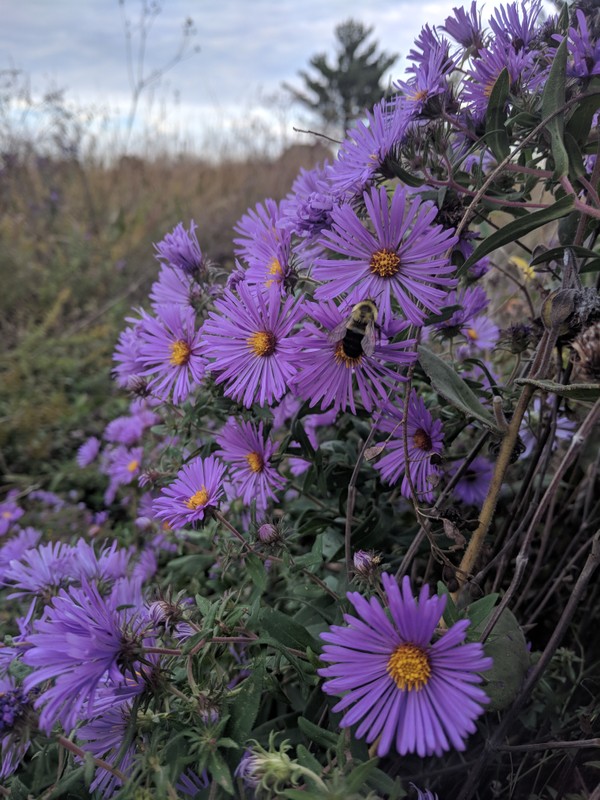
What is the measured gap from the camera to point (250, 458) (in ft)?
2.15

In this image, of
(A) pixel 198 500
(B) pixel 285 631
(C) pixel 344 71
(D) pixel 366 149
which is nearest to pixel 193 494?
(A) pixel 198 500

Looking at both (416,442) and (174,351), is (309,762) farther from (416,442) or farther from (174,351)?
(174,351)

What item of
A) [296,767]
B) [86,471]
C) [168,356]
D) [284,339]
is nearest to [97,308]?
[86,471]

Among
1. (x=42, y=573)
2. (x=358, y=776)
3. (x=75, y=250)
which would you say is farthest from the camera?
(x=75, y=250)

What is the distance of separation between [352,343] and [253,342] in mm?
103

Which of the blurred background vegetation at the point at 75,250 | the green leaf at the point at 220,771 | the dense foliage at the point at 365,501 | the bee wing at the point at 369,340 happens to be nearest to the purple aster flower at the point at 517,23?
the dense foliage at the point at 365,501

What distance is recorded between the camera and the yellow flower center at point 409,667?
0.42 meters

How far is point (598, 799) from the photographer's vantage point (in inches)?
19.2

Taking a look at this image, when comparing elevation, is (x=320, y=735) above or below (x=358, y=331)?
below

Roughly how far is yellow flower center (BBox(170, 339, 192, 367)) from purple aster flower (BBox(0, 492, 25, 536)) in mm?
732

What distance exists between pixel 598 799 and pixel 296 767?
0.80 ft

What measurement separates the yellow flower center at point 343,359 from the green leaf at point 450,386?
57 millimetres

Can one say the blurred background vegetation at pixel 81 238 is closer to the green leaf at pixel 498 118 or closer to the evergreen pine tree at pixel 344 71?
the green leaf at pixel 498 118

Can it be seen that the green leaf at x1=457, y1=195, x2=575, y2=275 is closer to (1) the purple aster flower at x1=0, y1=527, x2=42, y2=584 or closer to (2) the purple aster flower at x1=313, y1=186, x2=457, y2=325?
(2) the purple aster flower at x1=313, y1=186, x2=457, y2=325
